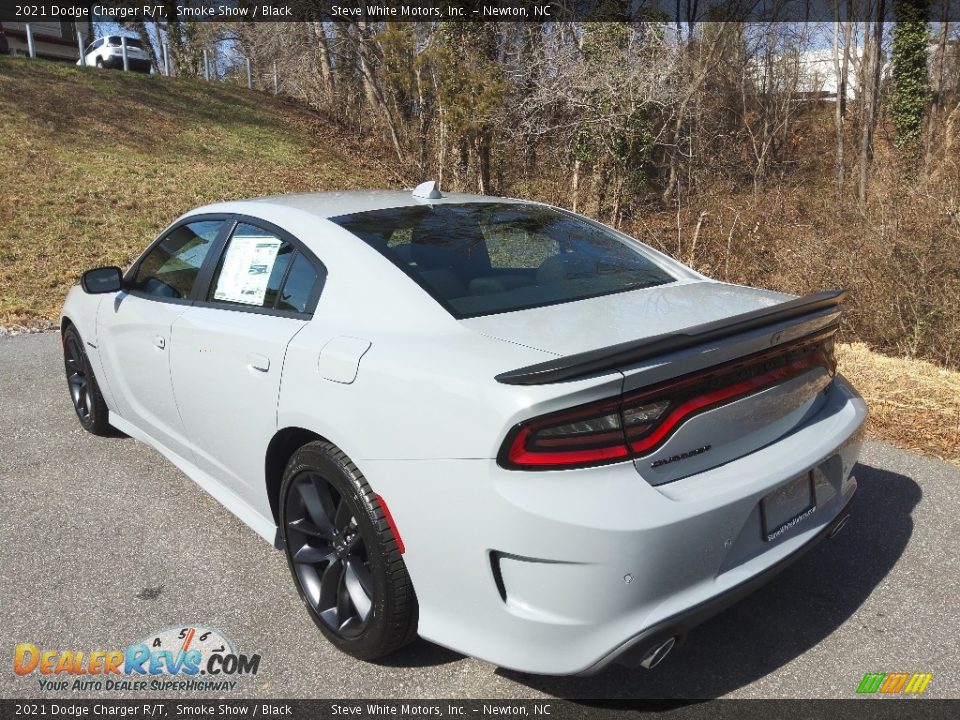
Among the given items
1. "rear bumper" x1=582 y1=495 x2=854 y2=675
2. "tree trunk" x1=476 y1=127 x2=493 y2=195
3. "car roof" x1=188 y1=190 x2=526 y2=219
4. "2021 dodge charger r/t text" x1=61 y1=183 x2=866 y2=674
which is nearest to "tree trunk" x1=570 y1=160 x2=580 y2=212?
"tree trunk" x1=476 y1=127 x2=493 y2=195

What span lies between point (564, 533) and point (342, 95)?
24.8m

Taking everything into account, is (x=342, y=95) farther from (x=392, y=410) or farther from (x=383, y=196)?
(x=392, y=410)

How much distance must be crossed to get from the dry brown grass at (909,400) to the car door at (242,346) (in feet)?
11.3

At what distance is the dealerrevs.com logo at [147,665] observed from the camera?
8.17 feet

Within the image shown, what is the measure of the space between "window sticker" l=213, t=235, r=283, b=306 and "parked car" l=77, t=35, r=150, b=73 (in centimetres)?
2852

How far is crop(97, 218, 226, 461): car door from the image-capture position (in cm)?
348

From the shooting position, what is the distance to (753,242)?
1025 centimetres

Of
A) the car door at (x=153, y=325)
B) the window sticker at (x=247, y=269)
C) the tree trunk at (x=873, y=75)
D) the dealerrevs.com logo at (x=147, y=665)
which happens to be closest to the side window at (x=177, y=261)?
the car door at (x=153, y=325)

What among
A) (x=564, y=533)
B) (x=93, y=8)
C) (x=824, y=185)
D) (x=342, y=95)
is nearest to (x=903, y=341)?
(x=564, y=533)

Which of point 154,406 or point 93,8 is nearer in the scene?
point 154,406

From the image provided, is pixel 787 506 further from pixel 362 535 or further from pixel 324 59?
pixel 324 59

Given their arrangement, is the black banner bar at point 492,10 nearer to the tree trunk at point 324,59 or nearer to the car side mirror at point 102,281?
the tree trunk at point 324,59

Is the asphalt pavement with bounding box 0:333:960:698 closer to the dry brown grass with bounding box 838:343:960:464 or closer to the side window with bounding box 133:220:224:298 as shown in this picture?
the dry brown grass with bounding box 838:343:960:464

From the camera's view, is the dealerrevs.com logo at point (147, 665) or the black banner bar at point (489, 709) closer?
the black banner bar at point (489, 709)
